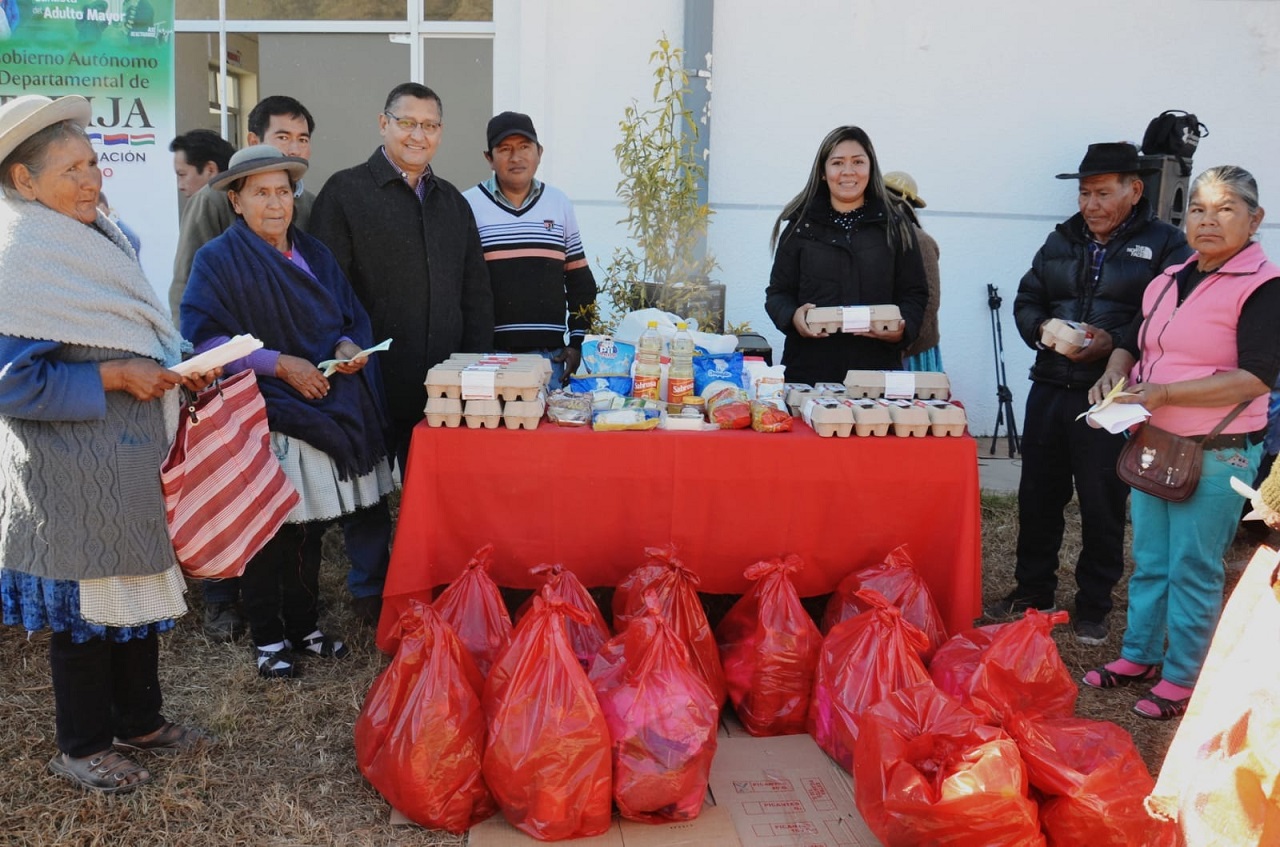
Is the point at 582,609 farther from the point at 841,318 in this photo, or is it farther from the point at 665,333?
the point at 841,318

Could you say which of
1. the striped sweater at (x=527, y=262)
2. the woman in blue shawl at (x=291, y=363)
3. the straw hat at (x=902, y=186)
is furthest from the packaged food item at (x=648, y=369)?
the straw hat at (x=902, y=186)

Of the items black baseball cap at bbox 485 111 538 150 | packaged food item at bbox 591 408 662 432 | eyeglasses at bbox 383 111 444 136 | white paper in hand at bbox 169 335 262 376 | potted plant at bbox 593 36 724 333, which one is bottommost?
packaged food item at bbox 591 408 662 432

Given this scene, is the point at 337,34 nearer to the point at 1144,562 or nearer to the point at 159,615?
the point at 159,615

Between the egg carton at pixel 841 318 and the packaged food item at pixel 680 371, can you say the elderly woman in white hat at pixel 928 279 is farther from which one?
the packaged food item at pixel 680 371

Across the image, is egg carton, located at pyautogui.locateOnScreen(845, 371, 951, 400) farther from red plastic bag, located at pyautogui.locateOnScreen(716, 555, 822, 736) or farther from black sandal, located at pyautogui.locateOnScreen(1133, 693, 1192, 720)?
black sandal, located at pyautogui.locateOnScreen(1133, 693, 1192, 720)

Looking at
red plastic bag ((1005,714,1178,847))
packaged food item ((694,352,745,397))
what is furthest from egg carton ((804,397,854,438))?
red plastic bag ((1005,714,1178,847))

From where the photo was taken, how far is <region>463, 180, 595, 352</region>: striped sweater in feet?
13.5

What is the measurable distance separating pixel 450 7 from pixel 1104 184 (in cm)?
437

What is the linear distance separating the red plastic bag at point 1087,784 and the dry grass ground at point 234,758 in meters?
0.84

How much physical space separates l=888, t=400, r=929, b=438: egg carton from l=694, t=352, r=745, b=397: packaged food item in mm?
569

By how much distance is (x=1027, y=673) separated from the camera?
9.21ft

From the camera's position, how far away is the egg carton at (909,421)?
3234mm

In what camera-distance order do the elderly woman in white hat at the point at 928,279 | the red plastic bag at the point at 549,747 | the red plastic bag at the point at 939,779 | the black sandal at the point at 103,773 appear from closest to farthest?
1. the red plastic bag at the point at 939,779
2. the red plastic bag at the point at 549,747
3. the black sandal at the point at 103,773
4. the elderly woman in white hat at the point at 928,279

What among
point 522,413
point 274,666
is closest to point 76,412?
point 522,413
